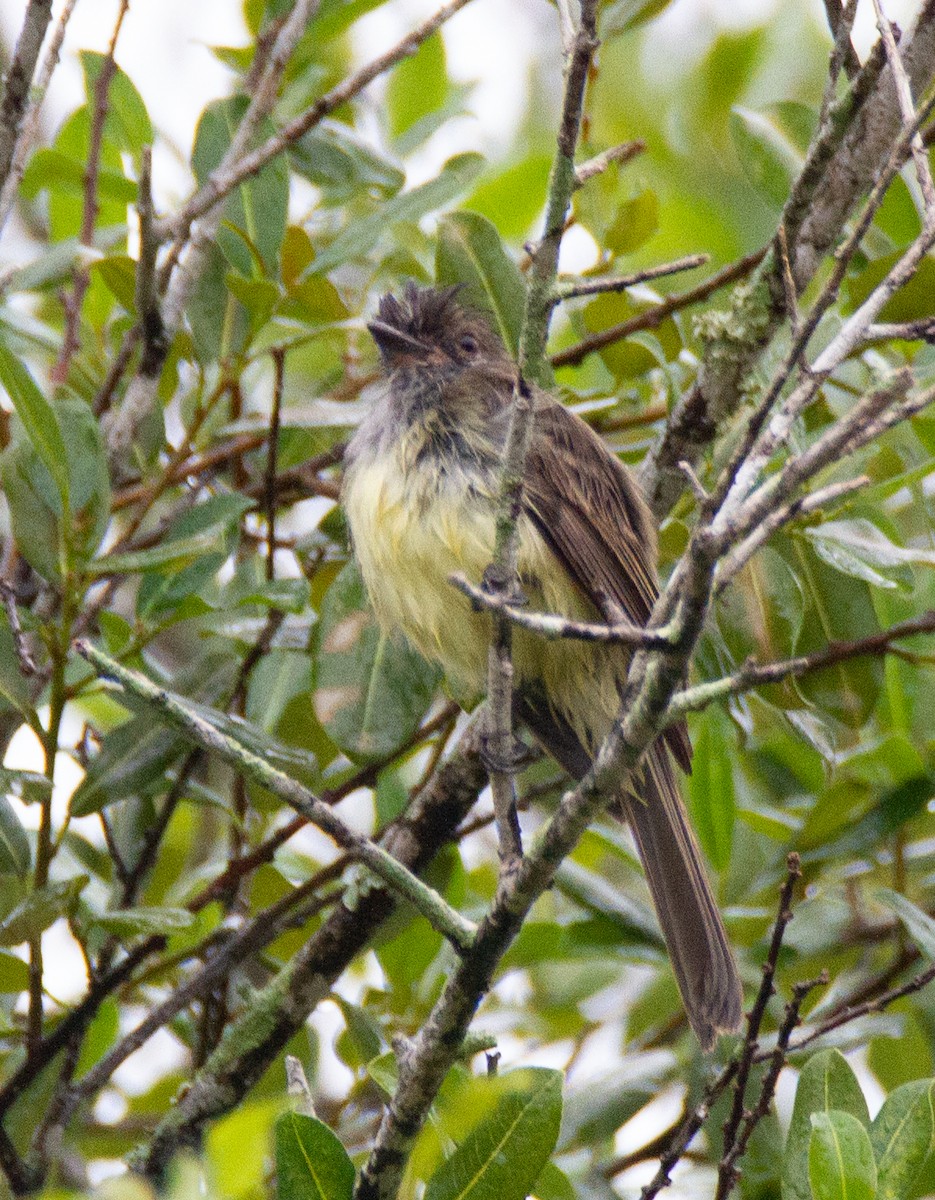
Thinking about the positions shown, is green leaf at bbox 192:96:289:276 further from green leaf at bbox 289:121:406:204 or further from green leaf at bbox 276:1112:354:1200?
green leaf at bbox 276:1112:354:1200

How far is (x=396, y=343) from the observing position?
3.63m

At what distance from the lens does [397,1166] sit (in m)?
2.28

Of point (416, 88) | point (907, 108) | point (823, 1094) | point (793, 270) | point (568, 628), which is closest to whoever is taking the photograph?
point (568, 628)

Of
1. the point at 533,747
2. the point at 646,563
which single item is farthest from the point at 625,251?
the point at 533,747

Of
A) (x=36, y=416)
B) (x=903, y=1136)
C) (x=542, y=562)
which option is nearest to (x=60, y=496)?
(x=36, y=416)

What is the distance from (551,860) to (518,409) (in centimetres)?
66

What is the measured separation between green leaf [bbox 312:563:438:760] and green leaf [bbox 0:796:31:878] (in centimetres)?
63

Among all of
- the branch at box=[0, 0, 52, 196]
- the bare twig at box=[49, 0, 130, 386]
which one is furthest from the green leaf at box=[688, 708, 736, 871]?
the branch at box=[0, 0, 52, 196]

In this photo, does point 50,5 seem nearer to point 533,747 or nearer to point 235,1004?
point 533,747

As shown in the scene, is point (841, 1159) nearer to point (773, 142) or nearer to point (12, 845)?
point (12, 845)

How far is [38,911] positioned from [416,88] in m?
2.43

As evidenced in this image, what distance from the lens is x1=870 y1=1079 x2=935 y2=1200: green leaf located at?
2.10m

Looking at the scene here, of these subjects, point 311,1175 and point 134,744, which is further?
point 134,744

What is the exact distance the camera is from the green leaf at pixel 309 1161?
2.09 meters
